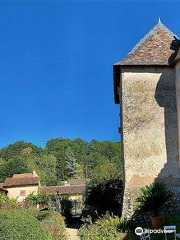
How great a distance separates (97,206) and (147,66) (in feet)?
32.6

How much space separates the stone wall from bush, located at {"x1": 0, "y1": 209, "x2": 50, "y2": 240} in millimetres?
Result: 5795

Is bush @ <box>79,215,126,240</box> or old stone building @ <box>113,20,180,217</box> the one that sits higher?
old stone building @ <box>113,20,180,217</box>

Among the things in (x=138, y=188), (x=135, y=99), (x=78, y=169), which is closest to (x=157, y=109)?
(x=135, y=99)

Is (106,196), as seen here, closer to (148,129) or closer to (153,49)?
(148,129)

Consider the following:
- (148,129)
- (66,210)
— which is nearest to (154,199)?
(148,129)

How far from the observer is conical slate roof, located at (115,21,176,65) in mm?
15562

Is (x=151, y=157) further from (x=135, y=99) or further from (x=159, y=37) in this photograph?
(x=159, y=37)

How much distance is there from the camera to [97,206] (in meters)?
19.3

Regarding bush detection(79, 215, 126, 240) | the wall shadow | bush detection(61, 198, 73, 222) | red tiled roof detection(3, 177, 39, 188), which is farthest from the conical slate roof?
red tiled roof detection(3, 177, 39, 188)

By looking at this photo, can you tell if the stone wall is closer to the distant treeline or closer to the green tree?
the distant treeline

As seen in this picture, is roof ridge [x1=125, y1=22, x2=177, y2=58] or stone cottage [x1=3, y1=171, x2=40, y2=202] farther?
stone cottage [x1=3, y1=171, x2=40, y2=202]

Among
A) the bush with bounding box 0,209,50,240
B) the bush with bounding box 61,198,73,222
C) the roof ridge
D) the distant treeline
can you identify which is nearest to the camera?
the bush with bounding box 0,209,50,240

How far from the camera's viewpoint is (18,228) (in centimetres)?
898

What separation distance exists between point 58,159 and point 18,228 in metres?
75.6
